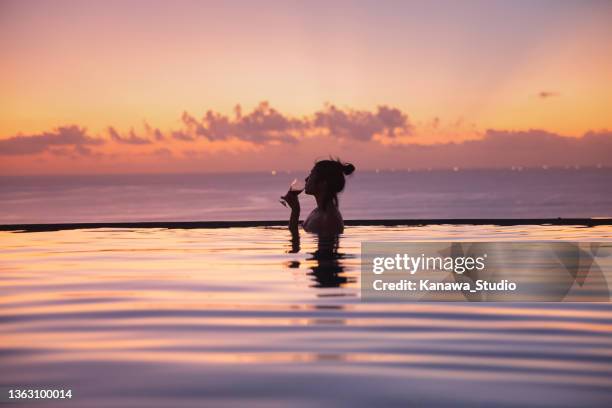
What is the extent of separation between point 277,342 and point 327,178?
1191cm

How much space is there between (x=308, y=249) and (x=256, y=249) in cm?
105

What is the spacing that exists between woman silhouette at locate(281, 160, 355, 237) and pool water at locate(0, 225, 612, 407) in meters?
5.76

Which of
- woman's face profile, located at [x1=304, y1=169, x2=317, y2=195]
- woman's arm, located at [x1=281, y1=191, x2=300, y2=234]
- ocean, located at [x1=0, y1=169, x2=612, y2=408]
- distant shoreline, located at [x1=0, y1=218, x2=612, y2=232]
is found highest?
woman's face profile, located at [x1=304, y1=169, x2=317, y2=195]

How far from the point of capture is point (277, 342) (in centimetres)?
741

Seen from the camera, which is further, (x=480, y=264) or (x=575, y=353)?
(x=480, y=264)

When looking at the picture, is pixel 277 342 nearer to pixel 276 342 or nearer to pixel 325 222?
pixel 276 342

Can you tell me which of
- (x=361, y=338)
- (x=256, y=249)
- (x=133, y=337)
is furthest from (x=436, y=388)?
(x=256, y=249)

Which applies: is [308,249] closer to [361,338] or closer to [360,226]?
[360,226]

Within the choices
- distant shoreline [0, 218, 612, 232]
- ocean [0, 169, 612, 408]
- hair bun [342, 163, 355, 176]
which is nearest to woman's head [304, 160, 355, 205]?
hair bun [342, 163, 355, 176]

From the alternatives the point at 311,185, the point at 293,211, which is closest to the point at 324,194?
the point at 311,185

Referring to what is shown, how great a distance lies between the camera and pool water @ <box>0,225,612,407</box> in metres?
5.77

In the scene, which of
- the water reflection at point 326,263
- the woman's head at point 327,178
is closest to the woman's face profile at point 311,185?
the woman's head at point 327,178

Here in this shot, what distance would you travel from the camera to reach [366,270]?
12805 mm

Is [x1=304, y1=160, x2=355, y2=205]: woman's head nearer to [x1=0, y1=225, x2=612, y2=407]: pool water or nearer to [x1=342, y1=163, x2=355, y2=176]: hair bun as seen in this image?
[x1=342, y1=163, x2=355, y2=176]: hair bun
